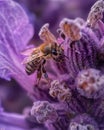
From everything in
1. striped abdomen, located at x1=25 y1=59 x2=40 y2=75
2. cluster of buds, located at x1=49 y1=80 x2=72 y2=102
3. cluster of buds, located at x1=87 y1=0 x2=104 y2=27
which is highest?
cluster of buds, located at x1=87 y1=0 x2=104 y2=27

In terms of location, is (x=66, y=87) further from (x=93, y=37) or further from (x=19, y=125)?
(x=19, y=125)

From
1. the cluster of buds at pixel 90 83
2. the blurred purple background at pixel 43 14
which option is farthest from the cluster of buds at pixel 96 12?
the blurred purple background at pixel 43 14

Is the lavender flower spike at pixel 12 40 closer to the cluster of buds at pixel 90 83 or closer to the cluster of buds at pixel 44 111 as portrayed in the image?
the cluster of buds at pixel 44 111

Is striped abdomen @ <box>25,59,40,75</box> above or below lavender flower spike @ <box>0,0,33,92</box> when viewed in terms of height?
below

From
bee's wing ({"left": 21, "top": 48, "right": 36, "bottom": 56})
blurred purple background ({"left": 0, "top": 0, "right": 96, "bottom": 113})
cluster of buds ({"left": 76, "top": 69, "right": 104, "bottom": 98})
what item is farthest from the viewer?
blurred purple background ({"left": 0, "top": 0, "right": 96, "bottom": 113})

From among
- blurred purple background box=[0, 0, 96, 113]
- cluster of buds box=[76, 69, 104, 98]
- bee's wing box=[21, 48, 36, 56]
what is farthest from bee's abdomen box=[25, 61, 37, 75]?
blurred purple background box=[0, 0, 96, 113]

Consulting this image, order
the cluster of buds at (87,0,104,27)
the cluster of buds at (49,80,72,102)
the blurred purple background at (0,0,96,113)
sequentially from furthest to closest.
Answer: the blurred purple background at (0,0,96,113), the cluster of buds at (87,0,104,27), the cluster of buds at (49,80,72,102)

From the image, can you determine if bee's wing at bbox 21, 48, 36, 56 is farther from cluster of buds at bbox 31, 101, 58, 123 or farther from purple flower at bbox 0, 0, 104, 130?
cluster of buds at bbox 31, 101, 58, 123

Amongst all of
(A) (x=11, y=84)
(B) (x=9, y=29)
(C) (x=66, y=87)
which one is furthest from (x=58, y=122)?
(A) (x=11, y=84)
